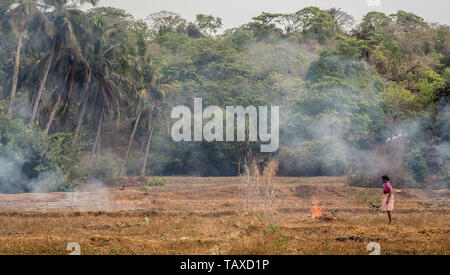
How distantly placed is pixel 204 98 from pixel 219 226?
106 ft

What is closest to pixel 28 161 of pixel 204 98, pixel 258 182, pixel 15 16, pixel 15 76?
pixel 15 76

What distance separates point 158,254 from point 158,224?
4.89 m

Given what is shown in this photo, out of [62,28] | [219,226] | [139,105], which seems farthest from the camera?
[139,105]

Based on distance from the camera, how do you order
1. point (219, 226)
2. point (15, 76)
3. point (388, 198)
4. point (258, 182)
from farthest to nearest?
point (15, 76) → point (388, 198) → point (219, 226) → point (258, 182)

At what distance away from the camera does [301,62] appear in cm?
5266

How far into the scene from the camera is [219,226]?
1376 centimetres

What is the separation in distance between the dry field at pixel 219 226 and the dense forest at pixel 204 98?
573 cm

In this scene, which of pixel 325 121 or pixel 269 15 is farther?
pixel 269 15

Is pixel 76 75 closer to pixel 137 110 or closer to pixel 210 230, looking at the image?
pixel 137 110

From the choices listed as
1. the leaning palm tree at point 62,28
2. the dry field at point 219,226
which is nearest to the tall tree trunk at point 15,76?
the leaning palm tree at point 62,28

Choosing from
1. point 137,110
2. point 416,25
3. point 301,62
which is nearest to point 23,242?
point 137,110

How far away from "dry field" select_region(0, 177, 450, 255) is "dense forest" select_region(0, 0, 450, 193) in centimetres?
573

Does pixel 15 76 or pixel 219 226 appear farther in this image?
pixel 15 76

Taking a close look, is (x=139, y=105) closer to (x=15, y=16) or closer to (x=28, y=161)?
(x=15, y=16)
